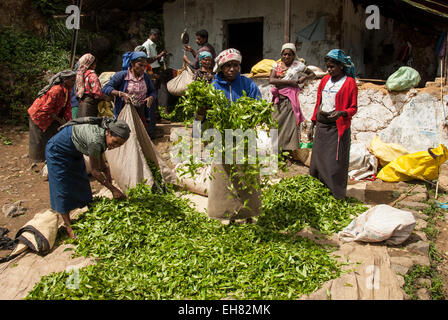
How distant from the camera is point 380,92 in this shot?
21.6ft

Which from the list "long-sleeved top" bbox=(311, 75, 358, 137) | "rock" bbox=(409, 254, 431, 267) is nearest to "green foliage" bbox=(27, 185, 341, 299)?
"rock" bbox=(409, 254, 431, 267)

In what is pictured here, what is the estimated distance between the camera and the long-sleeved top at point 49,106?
5398mm

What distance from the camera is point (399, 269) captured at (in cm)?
306

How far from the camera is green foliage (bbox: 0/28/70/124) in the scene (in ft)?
26.8

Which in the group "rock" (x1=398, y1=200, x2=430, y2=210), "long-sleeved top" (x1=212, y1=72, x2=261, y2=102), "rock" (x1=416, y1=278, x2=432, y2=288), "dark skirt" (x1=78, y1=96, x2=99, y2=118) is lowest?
"rock" (x1=416, y1=278, x2=432, y2=288)

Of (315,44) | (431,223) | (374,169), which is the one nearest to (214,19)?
(315,44)

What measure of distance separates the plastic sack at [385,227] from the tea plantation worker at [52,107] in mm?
4420

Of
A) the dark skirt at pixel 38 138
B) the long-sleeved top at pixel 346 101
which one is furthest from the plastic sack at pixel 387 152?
the dark skirt at pixel 38 138

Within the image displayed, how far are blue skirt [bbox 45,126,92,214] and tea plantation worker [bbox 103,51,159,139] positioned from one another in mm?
1339

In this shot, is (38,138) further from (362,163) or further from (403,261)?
(403,261)

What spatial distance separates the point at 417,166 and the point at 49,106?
547 centimetres

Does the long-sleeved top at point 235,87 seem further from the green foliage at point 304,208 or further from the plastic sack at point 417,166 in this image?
the plastic sack at point 417,166

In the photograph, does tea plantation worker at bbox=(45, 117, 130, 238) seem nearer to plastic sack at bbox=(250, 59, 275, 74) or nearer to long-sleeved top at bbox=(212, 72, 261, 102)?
long-sleeved top at bbox=(212, 72, 261, 102)

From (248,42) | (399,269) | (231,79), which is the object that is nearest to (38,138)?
(231,79)
